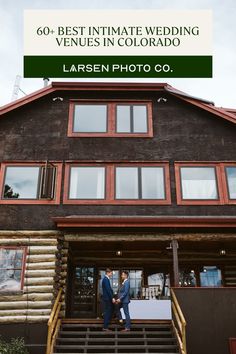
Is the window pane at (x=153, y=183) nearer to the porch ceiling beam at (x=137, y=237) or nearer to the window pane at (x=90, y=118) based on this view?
the porch ceiling beam at (x=137, y=237)

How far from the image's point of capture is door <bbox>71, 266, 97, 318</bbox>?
50.3 ft

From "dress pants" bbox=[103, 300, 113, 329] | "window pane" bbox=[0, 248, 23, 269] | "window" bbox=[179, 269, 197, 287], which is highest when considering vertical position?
"window pane" bbox=[0, 248, 23, 269]

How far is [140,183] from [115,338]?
18.8 ft

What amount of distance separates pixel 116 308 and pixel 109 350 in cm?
135

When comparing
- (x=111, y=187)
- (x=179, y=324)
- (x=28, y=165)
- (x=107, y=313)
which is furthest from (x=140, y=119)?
(x=179, y=324)

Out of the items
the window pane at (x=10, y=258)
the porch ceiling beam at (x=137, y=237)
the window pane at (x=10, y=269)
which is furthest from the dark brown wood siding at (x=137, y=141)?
the window pane at (x=10, y=269)

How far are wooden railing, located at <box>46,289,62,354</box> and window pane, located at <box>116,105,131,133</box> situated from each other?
6.81 meters

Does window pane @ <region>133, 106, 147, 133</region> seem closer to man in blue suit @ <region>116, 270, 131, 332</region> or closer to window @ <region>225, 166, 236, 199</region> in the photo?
window @ <region>225, 166, 236, 199</region>

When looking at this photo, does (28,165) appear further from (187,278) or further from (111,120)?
(187,278)

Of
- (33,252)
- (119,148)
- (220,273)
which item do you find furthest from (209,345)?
(119,148)

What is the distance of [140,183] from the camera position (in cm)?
1473

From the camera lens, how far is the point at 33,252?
13156 mm

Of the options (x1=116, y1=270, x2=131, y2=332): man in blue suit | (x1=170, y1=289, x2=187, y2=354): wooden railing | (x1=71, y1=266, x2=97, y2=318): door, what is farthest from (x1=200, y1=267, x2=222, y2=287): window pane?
(x1=116, y1=270, x2=131, y2=332): man in blue suit

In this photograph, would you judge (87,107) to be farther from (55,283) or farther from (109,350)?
(109,350)
